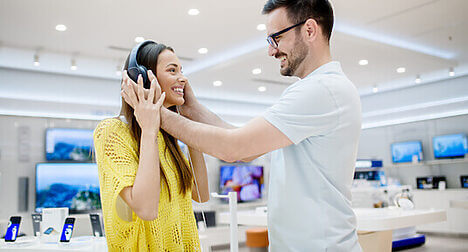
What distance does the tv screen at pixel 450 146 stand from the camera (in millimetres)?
3848

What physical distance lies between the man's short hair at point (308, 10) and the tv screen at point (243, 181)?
542 centimetres

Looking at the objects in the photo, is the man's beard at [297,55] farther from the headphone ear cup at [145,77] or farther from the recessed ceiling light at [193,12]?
the recessed ceiling light at [193,12]

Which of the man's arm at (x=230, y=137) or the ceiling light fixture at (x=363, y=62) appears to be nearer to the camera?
the man's arm at (x=230, y=137)

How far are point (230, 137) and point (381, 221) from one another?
9.76 feet

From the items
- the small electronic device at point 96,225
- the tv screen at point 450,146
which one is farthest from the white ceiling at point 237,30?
the small electronic device at point 96,225

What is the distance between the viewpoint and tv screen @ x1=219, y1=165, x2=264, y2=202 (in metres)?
6.69

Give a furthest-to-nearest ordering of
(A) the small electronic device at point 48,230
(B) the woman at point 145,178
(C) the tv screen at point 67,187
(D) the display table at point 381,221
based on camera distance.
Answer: (C) the tv screen at point 67,187
(D) the display table at point 381,221
(A) the small electronic device at point 48,230
(B) the woman at point 145,178

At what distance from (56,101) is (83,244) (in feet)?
13.3

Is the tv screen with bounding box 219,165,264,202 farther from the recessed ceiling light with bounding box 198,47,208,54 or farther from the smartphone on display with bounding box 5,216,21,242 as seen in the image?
the smartphone on display with bounding box 5,216,21,242

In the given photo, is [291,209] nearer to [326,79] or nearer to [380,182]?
[326,79]

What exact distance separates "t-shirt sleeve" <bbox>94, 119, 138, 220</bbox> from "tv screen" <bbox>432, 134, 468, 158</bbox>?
138 inches

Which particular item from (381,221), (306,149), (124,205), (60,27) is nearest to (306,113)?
(306,149)

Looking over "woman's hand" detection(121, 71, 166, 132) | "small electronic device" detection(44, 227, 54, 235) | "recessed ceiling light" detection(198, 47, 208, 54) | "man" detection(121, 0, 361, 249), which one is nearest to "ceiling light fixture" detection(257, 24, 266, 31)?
"recessed ceiling light" detection(198, 47, 208, 54)

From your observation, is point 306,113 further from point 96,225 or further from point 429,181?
point 429,181
